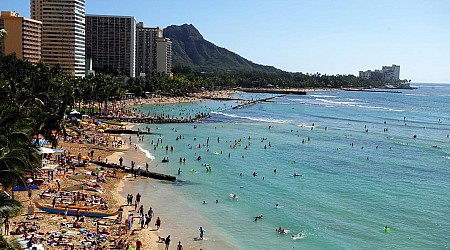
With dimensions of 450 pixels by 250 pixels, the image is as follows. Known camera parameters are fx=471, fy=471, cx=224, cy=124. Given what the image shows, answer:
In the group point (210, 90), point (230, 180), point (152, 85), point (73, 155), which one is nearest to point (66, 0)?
point (152, 85)

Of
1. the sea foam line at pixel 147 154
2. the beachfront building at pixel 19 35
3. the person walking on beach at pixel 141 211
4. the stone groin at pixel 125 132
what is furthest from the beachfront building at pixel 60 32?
the person walking on beach at pixel 141 211

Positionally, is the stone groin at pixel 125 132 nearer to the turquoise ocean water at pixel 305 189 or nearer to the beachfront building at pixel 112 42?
the turquoise ocean water at pixel 305 189

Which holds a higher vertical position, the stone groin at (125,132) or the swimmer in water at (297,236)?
the stone groin at (125,132)

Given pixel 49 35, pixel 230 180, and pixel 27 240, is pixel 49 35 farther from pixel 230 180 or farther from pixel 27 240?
pixel 27 240

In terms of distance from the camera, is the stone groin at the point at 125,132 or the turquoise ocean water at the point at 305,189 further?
the stone groin at the point at 125,132

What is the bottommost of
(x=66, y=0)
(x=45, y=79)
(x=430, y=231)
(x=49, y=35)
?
(x=430, y=231)

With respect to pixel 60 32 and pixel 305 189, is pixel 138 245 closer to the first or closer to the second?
pixel 305 189
